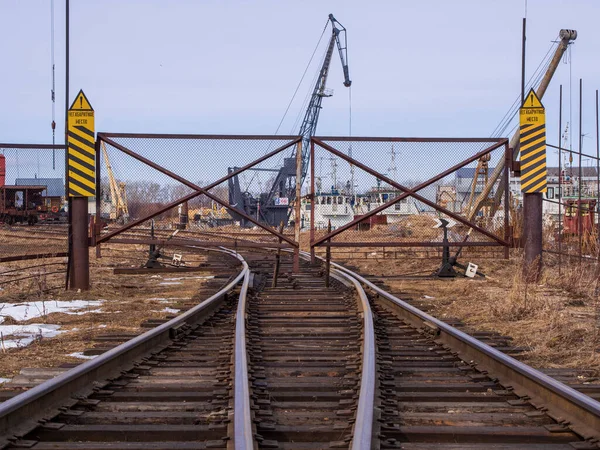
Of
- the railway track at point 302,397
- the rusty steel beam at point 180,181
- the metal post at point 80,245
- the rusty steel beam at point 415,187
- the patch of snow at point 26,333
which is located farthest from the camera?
the rusty steel beam at point 415,187

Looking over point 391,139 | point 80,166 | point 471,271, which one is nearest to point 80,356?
point 80,166

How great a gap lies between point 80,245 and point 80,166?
134cm

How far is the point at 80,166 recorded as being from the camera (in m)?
13.3

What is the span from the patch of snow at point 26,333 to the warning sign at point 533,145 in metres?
8.61

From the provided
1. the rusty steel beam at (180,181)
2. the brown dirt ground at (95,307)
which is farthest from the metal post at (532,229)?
the brown dirt ground at (95,307)

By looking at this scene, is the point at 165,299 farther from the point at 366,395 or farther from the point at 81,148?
the point at 366,395

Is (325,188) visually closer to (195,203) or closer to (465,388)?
(195,203)

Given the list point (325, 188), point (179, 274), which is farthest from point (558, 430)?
point (179, 274)

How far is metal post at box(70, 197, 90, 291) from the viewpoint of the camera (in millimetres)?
13281

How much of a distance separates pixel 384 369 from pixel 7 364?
334 centimetres

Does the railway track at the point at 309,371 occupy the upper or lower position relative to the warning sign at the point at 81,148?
lower

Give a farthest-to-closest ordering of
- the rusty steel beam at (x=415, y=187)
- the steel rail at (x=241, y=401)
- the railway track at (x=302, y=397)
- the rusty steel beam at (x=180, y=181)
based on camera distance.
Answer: the rusty steel beam at (x=415, y=187) → the rusty steel beam at (x=180, y=181) → the railway track at (x=302, y=397) → the steel rail at (x=241, y=401)

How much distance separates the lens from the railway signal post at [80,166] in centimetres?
1318

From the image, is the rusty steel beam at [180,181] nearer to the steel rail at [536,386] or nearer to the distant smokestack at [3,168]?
the distant smokestack at [3,168]
